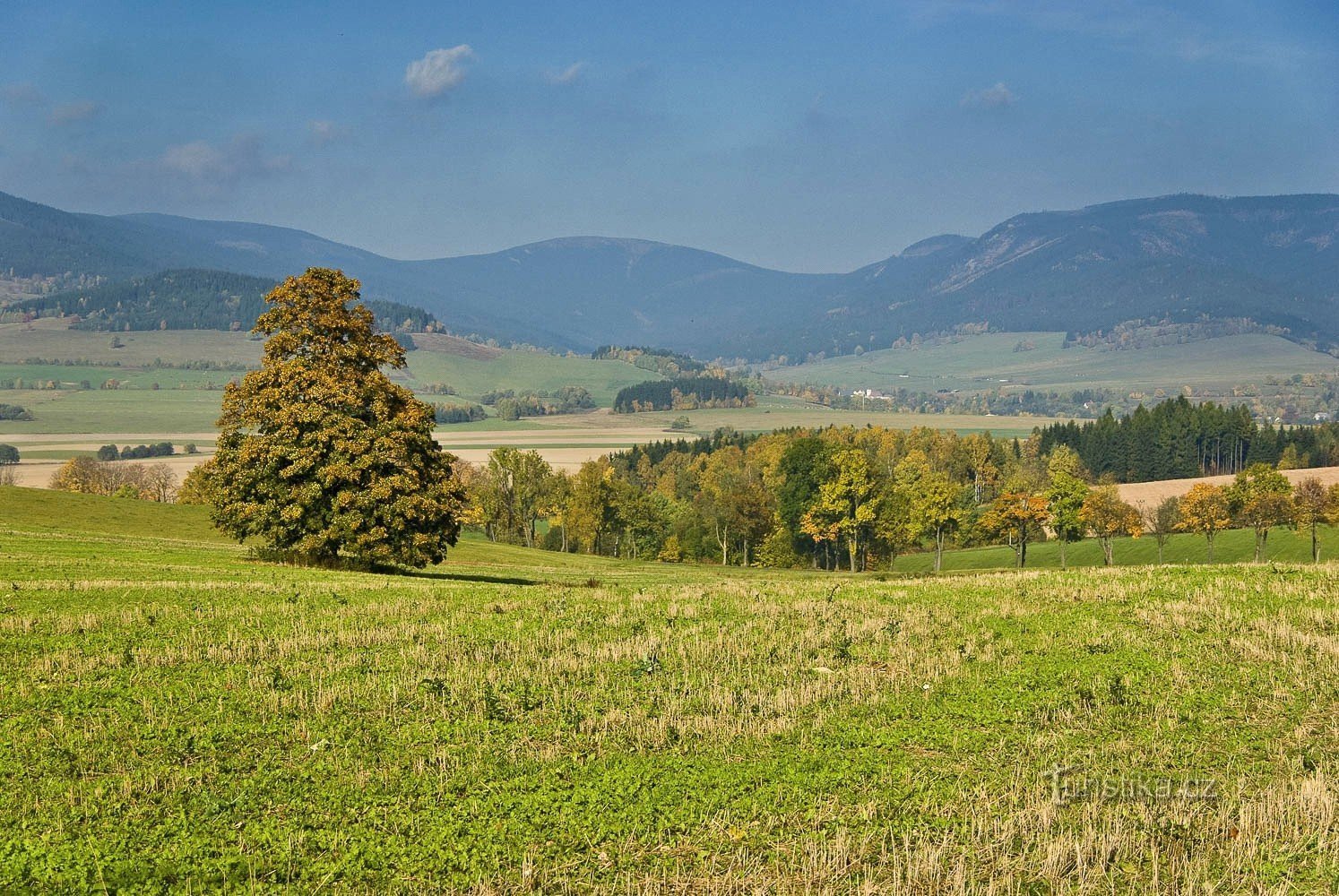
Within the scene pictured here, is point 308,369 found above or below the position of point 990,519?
above

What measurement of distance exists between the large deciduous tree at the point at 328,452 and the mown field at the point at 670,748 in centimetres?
2101

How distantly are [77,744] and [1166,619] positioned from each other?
21.0 m

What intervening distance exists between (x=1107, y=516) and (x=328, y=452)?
97788 mm

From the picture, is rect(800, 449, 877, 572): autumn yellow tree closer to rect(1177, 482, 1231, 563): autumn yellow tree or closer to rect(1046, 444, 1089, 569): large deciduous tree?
rect(1046, 444, 1089, 569): large deciduous tree

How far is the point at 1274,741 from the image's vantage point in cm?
1502

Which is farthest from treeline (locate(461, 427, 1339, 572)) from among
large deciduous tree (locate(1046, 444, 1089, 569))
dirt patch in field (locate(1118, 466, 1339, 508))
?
dirt patch in field (locate(1118, 466, 1339, 508))

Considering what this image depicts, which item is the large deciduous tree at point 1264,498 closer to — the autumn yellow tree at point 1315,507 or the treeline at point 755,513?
the autumn yellow tree at point 1315,507

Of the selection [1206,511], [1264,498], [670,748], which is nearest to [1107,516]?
[1206,511]

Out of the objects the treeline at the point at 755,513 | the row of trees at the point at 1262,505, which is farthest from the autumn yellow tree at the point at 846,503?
the row of trees at the point at 1262,505

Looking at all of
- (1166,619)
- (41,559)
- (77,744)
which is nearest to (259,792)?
(77,744)

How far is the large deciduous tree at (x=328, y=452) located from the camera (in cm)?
4731

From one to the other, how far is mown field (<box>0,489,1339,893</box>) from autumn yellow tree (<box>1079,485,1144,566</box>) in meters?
98.3

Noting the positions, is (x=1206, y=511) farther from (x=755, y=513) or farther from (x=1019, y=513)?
(x=755, y=513)

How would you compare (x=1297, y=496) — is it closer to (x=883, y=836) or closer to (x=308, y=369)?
(x=308, y=369)
